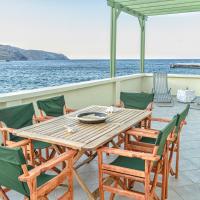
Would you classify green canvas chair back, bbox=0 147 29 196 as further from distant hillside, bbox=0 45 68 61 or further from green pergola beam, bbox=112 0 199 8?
distant hillside, bbox=0 45 68 61

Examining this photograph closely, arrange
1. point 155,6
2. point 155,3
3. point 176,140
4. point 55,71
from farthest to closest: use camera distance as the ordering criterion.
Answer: point 55,71
point 155,6
point 155,3
point 176,140

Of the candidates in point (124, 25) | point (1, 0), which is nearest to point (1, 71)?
point (1, 0)

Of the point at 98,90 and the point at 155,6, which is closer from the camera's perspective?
the point at 98,90

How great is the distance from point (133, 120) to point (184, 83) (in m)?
6.37

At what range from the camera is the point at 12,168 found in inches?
65.1

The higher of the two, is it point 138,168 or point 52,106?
point 52,106

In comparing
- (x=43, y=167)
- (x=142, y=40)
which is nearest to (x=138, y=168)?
(x=43, y=167)

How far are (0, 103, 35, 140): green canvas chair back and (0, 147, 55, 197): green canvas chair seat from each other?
1.15 m

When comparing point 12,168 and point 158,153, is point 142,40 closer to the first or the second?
point 158,153

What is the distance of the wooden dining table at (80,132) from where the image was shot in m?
2.10

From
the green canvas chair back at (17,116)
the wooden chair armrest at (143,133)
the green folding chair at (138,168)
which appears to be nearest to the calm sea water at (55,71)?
the green canvas chair back at (17,116)

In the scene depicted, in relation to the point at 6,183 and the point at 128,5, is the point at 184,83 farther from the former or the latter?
the point at 6,183

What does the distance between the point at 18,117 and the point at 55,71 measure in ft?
108

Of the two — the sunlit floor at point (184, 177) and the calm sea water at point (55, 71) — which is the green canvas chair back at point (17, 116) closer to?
the sunlit floor at point (184, 177)
